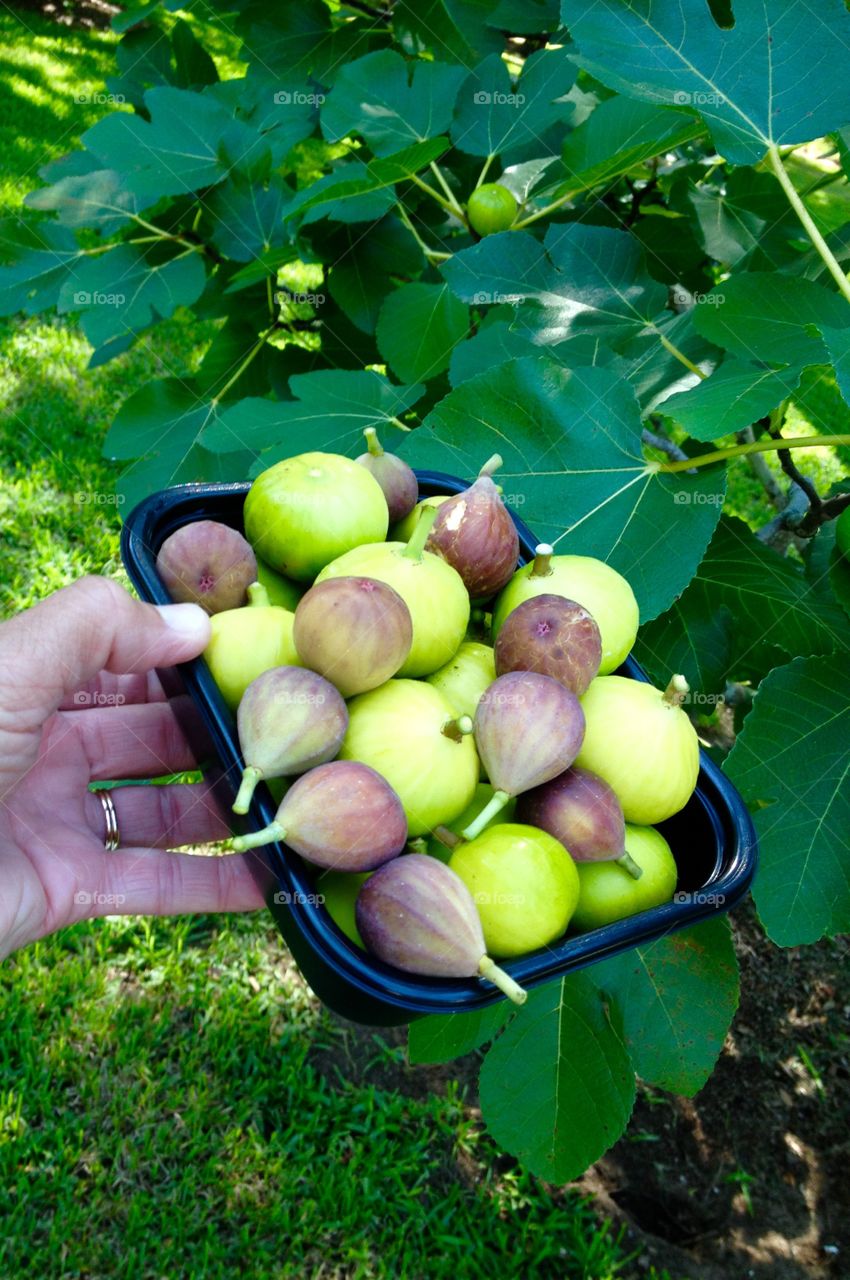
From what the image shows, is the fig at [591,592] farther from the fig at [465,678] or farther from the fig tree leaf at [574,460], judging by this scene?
the fig tree leaf at [574,460]

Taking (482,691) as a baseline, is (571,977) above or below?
below

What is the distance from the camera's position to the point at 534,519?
164 centimetres

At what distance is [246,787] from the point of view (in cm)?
108

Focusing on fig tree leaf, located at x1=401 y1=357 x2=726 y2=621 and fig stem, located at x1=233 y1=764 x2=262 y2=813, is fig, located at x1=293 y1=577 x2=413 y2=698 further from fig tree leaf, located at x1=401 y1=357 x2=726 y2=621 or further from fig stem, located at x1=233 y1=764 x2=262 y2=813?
fig tree leaf, located at x1=401 y1=357 x2=726 y2=621

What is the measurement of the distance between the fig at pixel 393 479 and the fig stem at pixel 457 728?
455 mm

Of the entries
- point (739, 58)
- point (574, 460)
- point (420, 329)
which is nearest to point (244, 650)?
point (574, 460)

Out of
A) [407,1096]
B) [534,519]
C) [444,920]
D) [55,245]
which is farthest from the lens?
[407,1096]

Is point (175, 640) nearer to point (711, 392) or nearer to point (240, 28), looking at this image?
point (711, 392)

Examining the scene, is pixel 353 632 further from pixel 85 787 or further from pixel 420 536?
pixel 85 787

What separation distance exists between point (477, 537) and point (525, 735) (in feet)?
1.13

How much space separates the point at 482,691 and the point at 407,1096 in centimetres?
179

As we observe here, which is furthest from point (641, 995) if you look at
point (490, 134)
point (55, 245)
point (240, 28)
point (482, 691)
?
point (240, 28)

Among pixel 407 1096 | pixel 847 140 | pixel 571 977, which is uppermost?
pixel 847 140

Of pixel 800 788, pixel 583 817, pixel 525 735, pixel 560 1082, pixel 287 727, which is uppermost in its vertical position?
pixel 287 727
